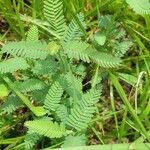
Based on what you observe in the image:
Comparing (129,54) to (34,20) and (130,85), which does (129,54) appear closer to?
(130,85)

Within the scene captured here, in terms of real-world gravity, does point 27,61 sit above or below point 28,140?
above

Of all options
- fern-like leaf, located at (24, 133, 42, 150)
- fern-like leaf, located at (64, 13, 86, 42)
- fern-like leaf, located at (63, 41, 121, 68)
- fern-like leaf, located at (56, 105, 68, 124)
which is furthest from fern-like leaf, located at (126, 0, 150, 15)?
fern-like leaf, located at (24, 133, 42, 150)

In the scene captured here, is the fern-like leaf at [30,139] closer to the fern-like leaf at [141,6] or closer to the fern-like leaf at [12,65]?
the fern-like leaf at [12,65]

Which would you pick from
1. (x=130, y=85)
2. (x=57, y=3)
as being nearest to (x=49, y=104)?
(x=57, y=3)

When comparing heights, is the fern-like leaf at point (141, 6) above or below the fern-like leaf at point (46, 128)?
above

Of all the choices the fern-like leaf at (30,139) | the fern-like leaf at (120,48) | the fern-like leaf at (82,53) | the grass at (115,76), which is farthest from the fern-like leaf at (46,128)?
the fern-like leaf at (120,48)
